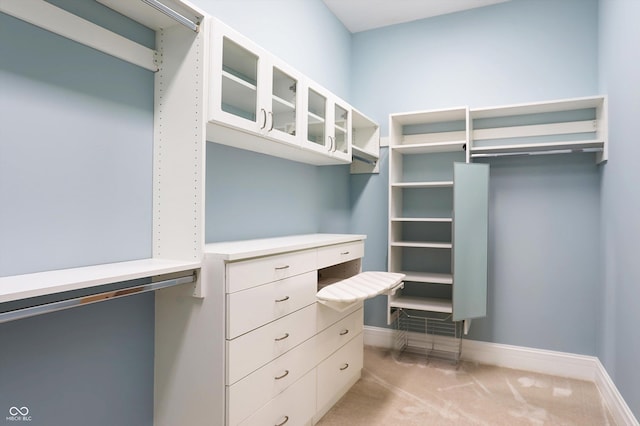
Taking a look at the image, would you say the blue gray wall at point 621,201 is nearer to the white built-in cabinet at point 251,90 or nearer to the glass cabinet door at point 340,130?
the glass cabinet door at point 340,130

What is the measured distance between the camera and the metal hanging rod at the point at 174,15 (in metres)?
1.35

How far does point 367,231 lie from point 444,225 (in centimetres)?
73

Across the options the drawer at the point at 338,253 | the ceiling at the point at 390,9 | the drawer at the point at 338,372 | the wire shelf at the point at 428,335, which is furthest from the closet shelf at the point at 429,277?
the ceiling at the point at 390,9

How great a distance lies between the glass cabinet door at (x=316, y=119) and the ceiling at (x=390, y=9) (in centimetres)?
136

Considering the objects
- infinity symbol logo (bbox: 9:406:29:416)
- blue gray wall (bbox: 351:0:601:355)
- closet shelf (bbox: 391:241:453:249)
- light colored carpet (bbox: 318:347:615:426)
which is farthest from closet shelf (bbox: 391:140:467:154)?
infinity symbol logo (bbox: 9:406:29:416)

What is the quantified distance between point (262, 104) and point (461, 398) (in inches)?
89.3

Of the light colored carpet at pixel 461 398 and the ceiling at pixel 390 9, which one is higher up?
the ceiling at pixel 390 9

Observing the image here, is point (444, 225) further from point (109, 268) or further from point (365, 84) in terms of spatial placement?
point (109, 268)

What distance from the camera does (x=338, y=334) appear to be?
2.41 m

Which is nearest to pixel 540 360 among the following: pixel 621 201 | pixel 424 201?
pixel 621 201

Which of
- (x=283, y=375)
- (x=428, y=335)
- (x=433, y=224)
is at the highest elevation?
(x=433, y=224)

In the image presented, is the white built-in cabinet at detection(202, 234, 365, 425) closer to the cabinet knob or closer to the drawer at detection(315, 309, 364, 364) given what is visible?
the drawer at detection(315, 309, 364, 364)

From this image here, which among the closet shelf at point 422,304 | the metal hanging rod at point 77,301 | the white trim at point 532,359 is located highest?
the metal hanging rod at point 77,301

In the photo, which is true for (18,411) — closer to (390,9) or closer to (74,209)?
(74,209)
